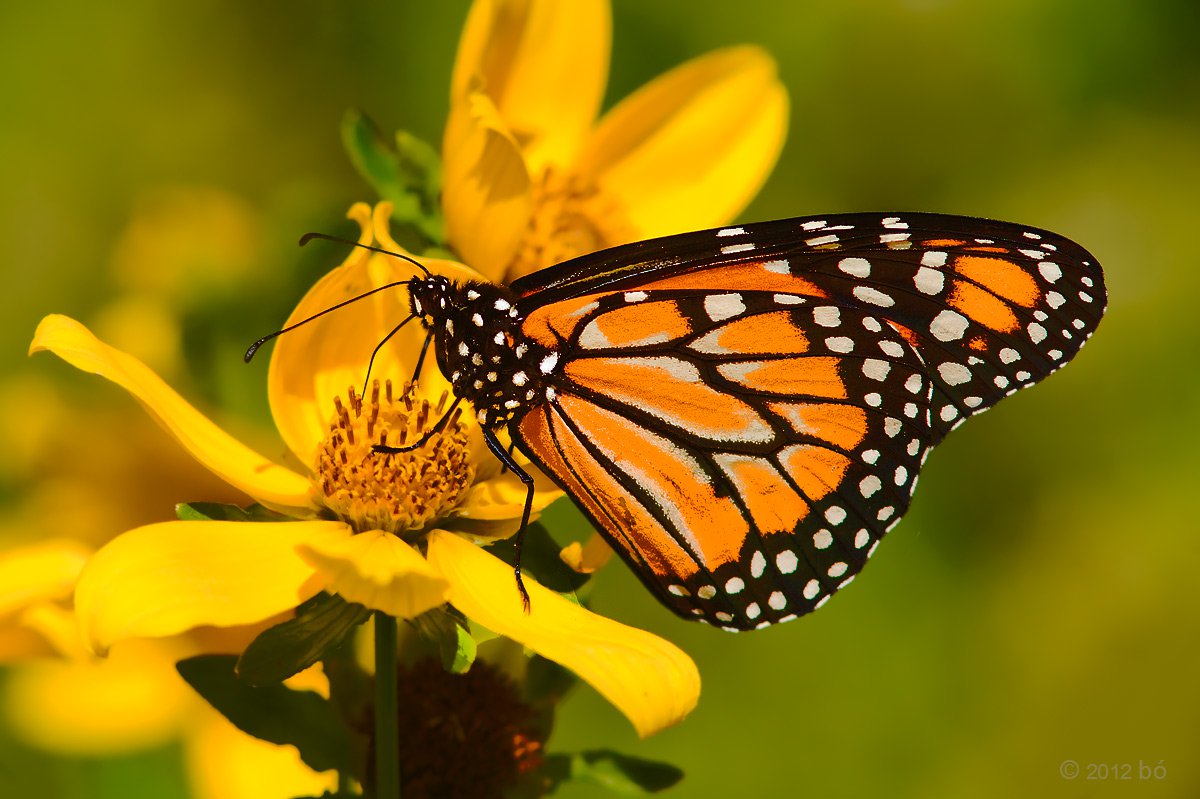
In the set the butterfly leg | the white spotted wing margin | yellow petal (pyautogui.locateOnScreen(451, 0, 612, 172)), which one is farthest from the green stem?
yellow petal (pyautogui.locateOnScreen(451, 0, 612, 172))

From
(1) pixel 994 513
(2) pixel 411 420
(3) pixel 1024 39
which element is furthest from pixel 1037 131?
(2) pixel 411 420

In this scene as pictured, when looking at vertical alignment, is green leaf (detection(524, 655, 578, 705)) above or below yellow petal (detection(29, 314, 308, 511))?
below

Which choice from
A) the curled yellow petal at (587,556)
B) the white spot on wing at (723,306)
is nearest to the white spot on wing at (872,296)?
the white spot on wing at (723,306)

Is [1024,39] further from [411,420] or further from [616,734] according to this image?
[411,420]

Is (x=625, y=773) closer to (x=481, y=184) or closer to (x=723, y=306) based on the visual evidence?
(x=723, y=306)

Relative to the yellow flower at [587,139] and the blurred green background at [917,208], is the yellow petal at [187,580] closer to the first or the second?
the yellow flower at [587,139]

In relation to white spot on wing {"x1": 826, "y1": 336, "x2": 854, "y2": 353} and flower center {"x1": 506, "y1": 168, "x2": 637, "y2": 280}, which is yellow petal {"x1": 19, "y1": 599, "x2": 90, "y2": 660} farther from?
white spot on wing {"x1": 826, "y1": 336, "x2": 854, "y2": 353}
